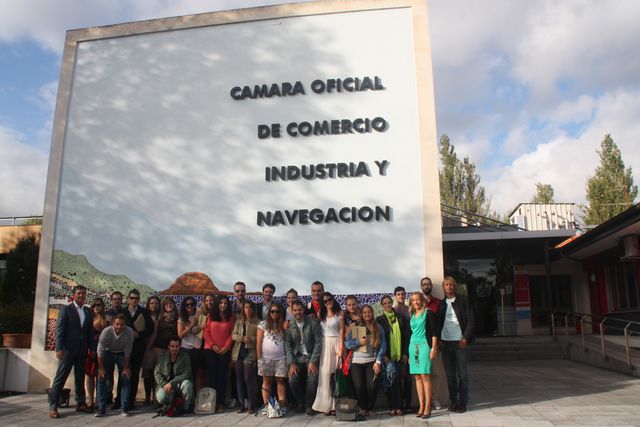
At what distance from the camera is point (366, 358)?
23.0 feet

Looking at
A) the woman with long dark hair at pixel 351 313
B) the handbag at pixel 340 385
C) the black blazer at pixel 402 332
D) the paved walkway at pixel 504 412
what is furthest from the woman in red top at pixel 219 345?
the black blazer at pixel 402 332

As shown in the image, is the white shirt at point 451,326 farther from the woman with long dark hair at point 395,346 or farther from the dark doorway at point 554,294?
the dark doorway at point 554,294

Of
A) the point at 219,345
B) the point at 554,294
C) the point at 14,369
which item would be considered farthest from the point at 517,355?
the point at 14,369

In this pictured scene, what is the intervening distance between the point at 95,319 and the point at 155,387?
4.38 ft

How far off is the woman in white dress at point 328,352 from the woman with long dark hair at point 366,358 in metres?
0.20

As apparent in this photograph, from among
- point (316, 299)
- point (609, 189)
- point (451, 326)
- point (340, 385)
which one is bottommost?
point (340, 385)

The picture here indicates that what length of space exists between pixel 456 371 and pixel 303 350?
208cm

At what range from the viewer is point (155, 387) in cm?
774

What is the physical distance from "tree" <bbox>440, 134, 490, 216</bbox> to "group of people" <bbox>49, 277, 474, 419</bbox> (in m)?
28.5

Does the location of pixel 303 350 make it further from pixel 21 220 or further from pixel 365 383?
pixel 21 220

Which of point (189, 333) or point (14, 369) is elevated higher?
point (189, 333)

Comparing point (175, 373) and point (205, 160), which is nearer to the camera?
point (175, 373)

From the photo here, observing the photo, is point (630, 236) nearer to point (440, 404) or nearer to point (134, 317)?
point (440, 404)

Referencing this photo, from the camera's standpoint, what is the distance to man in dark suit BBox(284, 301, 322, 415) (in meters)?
7.18
